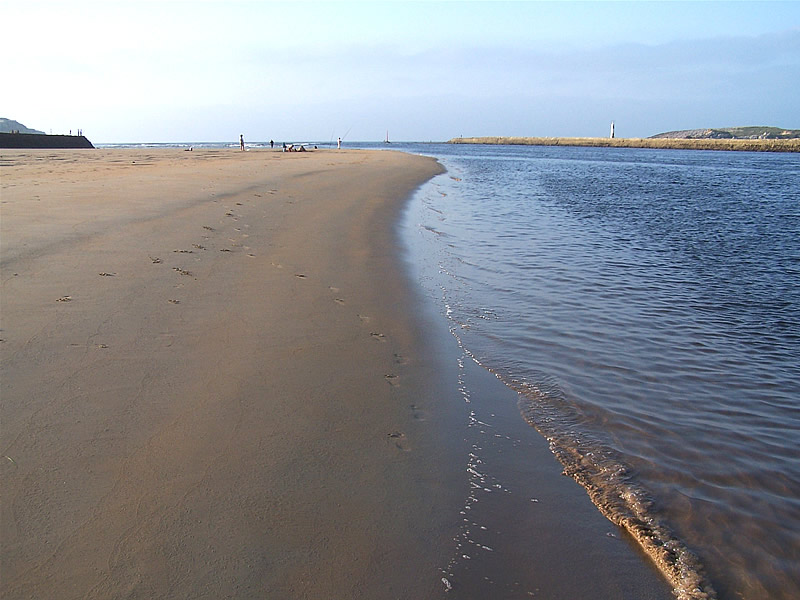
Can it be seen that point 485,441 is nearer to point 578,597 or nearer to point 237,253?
point 578,597

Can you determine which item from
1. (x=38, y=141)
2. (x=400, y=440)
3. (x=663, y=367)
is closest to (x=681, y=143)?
(x=38, y=141)

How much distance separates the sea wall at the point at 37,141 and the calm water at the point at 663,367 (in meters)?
39.9

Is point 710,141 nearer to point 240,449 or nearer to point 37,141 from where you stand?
point 37,141

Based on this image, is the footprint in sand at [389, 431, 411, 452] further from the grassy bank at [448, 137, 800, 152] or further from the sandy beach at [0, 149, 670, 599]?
the grassy bank at [448, 137, 800, 152]

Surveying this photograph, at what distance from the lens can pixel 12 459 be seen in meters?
2.89

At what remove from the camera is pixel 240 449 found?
125 inches

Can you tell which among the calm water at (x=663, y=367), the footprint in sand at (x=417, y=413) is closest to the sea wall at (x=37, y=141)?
the calm water at (x=663, y=367)

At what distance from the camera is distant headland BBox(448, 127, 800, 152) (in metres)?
80.5

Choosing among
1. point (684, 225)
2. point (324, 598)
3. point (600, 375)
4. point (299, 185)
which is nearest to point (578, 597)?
point (324, 598)

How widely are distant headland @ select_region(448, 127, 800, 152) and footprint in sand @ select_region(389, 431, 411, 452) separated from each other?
88.4 meters

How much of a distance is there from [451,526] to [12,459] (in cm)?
222

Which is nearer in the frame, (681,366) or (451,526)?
(451,526)

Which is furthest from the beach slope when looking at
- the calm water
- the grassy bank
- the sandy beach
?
the grassy bank

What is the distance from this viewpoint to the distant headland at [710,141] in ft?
264
